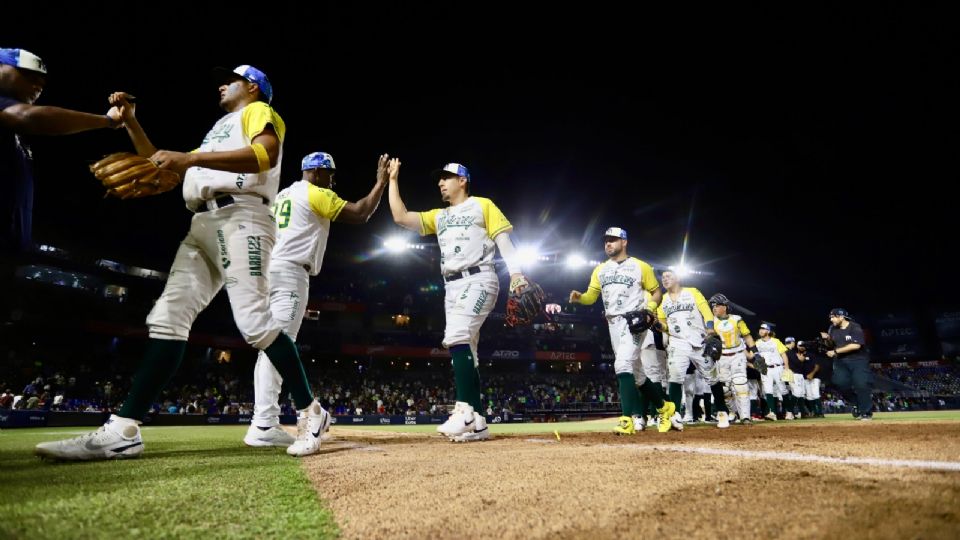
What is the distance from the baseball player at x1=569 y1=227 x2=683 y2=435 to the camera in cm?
530

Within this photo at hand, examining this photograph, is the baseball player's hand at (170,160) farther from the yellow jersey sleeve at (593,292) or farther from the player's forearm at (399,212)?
the yellow jersey sleeve at (593,292)

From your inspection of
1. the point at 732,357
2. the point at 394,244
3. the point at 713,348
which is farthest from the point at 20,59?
the point at 394,244

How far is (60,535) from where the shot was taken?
116 cm

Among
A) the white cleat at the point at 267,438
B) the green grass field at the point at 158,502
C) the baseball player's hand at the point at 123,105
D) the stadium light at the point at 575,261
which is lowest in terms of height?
the white cleat at the point at 267,438

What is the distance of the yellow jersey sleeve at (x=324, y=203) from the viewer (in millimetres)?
4250

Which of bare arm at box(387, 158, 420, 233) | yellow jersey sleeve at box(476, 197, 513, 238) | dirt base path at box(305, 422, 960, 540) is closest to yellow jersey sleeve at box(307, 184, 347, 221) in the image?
bare arm at box(387, 158, 420, 233)

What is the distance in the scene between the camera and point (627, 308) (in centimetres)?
570

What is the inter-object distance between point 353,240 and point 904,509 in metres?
35.6

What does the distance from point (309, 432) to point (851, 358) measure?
9432 mm

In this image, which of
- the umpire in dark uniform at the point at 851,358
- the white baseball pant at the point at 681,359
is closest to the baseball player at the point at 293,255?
the white baseball pant at the point at 681,359

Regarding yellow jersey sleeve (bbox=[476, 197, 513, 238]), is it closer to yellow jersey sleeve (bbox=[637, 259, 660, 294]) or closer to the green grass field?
yellow jersey sleeve (bbox=[637, 259, 660, 294])

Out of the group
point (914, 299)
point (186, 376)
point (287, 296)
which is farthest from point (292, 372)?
point (914, 299)

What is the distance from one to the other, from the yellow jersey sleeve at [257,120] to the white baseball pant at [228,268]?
0.42 metres

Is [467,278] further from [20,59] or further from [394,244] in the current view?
[394,244]
